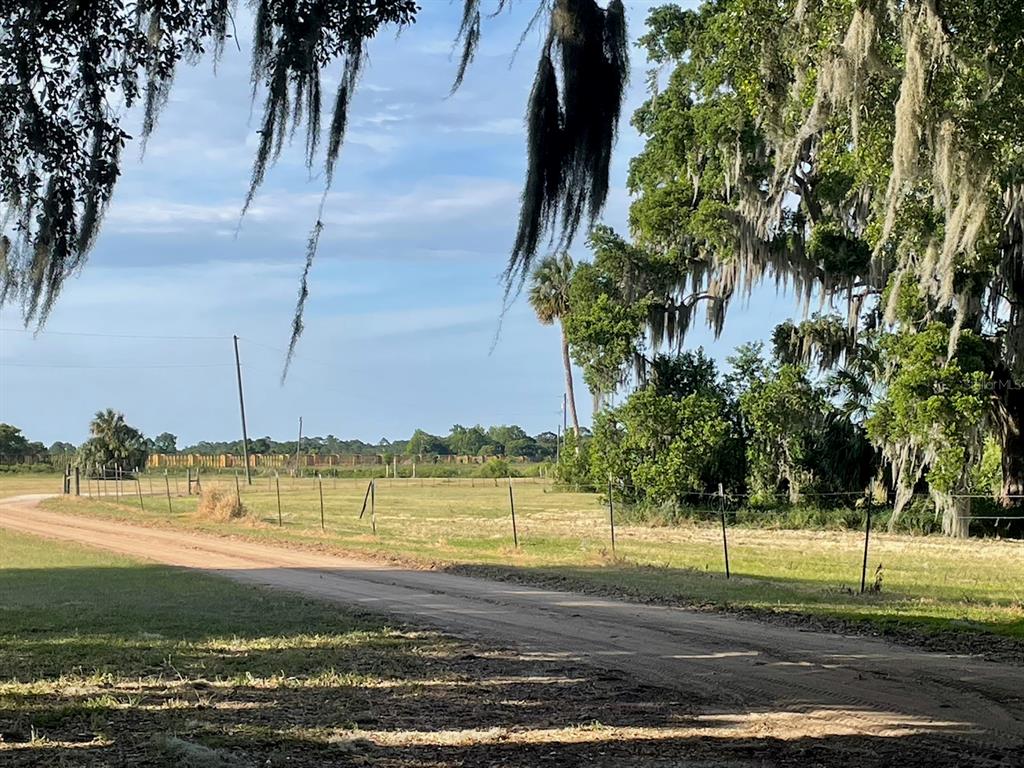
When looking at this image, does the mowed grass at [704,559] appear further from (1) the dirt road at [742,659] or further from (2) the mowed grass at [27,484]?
(2) the mowed grass at [27,484]

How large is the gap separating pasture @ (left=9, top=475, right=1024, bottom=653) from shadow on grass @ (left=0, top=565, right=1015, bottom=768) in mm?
3933

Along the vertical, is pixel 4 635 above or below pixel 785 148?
below

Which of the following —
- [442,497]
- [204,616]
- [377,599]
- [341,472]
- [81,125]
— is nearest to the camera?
[81,125]

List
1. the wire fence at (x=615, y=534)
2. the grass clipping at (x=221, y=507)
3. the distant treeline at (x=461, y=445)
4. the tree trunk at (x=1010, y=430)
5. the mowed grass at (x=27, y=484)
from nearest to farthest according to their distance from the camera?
the wire fence at (x=615, y=534) → the tree trunk at (x=1010, y=430) → the grass clipping at (x=221, y=507) → the mowed grass at (x=27, y=484) → the distant treeline at (x=461, y=445)

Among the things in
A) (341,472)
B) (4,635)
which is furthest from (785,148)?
(341,472)

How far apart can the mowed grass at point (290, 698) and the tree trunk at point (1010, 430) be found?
17.6 m

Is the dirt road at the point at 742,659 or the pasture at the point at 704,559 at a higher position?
the dirt road at the point at 742,659

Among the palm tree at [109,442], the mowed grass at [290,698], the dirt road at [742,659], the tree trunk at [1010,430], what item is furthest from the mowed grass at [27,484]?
the mowed grass at [290,698]

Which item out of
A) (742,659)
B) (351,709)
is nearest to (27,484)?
(742,659)

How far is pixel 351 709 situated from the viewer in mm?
6812

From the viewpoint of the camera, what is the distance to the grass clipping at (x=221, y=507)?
2902 centimetres

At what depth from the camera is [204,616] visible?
11328 mm

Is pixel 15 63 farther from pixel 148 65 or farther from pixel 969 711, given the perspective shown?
pixel 969 711

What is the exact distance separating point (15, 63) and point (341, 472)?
246 ft
